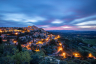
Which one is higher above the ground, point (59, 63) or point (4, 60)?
point (4, 60)

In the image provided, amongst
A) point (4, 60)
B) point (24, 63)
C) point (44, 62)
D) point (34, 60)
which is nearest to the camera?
point (4, 60)

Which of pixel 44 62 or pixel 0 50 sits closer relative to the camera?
pixel 44 62

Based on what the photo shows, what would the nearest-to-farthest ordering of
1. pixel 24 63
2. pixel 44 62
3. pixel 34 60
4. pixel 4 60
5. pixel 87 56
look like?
pixel 4 60 < pixel 44 62 < pixel 24 63 < pixel 34 60 < pixel 87 56

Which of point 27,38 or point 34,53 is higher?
point 27,38

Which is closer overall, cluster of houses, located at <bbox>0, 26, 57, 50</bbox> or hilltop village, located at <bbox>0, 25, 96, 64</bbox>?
hilltop village, located at <bbox>0, 25, 96, 64</bbox>

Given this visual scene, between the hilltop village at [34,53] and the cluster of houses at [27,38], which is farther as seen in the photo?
the cluster of houses at [27,38]

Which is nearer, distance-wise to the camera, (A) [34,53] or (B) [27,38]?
(A) [34,53]

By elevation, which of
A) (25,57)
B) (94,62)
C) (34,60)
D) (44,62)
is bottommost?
(94,62)

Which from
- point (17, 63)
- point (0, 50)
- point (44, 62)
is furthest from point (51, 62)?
point (0, 50)

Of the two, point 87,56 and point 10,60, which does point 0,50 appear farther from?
point 87,56

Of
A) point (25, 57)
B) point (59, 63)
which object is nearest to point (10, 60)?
point (25, 57)
